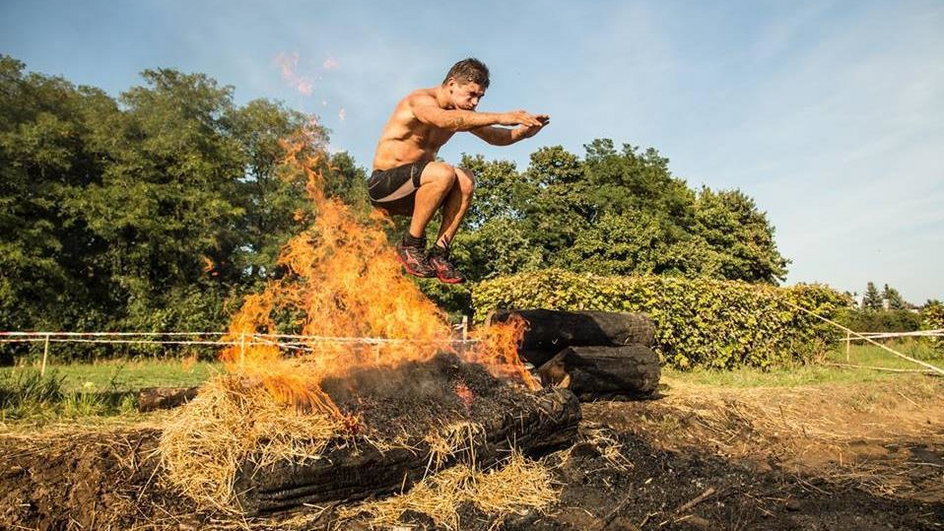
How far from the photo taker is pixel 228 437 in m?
3.38

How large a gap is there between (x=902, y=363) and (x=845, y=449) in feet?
35.9

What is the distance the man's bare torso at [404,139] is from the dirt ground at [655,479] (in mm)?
2547

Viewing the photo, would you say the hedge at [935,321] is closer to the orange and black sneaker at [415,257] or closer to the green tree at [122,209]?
the orange and black sneaker at [415,257]

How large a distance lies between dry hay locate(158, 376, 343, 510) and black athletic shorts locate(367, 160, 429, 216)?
166 cm

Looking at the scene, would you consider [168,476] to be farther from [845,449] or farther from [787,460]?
[845,449]

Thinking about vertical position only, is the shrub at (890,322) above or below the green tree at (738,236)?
below

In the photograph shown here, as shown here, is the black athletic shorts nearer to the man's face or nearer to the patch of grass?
the man's face

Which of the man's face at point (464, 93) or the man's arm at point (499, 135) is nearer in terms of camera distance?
the man's face at point (464, 93)

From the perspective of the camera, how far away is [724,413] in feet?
22.1

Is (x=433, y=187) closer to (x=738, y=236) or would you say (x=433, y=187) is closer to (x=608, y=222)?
(x=608, y=222)

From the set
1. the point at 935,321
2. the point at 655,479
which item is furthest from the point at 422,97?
the point at 935,321

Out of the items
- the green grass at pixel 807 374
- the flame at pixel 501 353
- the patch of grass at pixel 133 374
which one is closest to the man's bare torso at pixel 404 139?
the flame at pixel 501 353

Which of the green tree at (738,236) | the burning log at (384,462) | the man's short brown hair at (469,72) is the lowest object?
the burning log at (384,462)

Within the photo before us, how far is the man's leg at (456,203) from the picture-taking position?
13.7 feet
